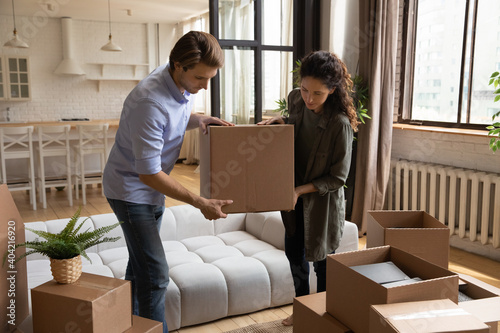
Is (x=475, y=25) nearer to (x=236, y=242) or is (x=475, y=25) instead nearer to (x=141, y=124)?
(x=236, y=242)

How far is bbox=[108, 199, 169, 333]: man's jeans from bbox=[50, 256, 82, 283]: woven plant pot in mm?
208

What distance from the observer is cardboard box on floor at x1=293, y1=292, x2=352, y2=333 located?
1.64 m

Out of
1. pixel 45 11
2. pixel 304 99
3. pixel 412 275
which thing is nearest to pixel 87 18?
pixel 45 11

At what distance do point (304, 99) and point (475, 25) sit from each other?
2.51m

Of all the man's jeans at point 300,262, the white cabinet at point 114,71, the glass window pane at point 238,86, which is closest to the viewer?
the man's jeans at point 300,262

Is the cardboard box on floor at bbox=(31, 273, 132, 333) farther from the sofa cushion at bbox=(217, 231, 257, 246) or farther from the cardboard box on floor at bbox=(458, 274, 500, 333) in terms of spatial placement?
the sofa cushion at bbox=(217, 231, 257, 246)

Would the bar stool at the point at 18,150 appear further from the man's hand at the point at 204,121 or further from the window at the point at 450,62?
the window at the point at 450,62

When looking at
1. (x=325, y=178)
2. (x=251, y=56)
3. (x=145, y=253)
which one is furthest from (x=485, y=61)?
(x=145, y=253)

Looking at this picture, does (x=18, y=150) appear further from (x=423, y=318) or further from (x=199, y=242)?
(x=423, y=318)

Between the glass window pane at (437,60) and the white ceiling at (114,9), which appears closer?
the glass window pane at (437,60)

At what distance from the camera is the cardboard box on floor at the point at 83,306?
1.55m

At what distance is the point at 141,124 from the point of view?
1.63 m

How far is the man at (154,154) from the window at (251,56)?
1.92 m

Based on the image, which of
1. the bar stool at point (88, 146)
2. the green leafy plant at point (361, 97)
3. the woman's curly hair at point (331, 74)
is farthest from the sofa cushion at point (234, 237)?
the bar stool at point (88, 146)
